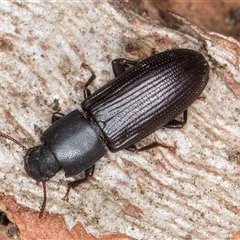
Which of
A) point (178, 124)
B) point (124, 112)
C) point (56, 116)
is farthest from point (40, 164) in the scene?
point (178, 124)

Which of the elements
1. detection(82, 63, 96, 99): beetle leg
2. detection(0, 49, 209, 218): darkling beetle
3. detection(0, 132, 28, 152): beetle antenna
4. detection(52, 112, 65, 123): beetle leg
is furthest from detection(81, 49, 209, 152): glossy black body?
detection(0, 132, 28, 152): beetle antenna

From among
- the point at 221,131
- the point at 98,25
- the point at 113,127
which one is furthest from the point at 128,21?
the point at 221,131

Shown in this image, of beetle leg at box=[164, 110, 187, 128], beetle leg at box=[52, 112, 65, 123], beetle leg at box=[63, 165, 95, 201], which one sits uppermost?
beetle leg at box=[164, 110, 187, 128]

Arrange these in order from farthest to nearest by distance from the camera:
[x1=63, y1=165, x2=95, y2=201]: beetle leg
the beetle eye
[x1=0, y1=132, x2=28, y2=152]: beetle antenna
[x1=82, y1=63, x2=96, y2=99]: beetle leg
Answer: [x1=82, y1=63, x2=96, y2=99]: beetle leg < [x1=63, y1=165, x2=95, y2=201]: beetle leg < [x1=0, y1=132, x2=28, y2=152]: beetle antenna < the beetle eye

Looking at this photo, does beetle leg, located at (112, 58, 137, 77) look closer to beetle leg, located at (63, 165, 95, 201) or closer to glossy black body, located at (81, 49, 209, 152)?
glossy black body, located at (81, 49, 209, 152)

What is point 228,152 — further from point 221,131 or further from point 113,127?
point 113,127

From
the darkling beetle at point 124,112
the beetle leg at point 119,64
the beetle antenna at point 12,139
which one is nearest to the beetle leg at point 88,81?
the darkling beetle at point 124,112

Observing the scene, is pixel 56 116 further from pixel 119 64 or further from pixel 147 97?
pixel 147 97
